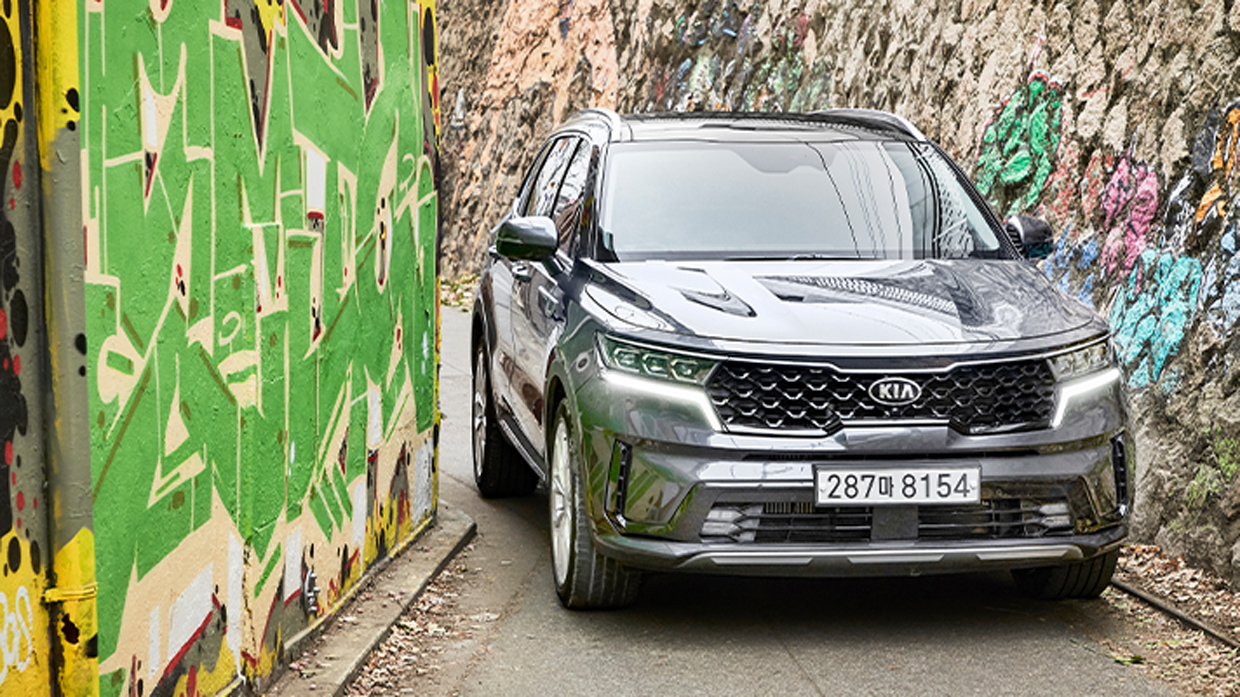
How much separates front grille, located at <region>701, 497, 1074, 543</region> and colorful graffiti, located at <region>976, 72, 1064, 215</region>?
452cm

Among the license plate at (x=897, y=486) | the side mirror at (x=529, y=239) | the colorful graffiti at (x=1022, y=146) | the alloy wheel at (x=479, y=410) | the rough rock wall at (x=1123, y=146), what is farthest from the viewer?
the colorful graffiti at (x=1022, y=146)

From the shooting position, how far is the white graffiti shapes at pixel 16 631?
2.89 meters

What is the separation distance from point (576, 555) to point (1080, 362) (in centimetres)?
198

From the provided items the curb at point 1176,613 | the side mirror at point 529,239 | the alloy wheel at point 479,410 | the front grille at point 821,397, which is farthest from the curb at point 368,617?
the curb at point 1176,613

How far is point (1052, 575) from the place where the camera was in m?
5.66

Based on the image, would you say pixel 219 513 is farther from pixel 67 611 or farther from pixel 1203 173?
pixel 1203 173

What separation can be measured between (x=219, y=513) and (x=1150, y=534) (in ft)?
14.3

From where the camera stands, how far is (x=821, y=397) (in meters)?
5.03

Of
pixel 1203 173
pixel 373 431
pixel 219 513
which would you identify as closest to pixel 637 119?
pixel 373 431

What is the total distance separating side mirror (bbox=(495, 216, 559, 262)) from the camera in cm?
622

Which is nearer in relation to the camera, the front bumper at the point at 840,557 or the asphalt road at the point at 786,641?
the asphalt road at the point at 786,641

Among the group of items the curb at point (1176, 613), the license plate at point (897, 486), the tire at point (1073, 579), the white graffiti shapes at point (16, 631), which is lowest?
the curb at point (1176, 613)

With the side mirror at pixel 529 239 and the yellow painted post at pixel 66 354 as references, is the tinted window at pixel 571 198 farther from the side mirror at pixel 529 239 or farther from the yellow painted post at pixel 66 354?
the yellow painted post at pixel 66 354

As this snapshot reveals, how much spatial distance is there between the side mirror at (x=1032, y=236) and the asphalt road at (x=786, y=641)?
1.45 meters
